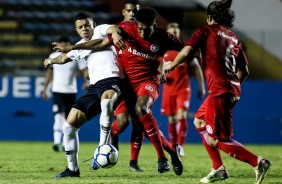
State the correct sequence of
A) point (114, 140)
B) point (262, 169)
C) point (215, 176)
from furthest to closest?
point (114, 140) → point (215, 176) → point (262, 169)

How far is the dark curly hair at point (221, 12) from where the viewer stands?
800cm

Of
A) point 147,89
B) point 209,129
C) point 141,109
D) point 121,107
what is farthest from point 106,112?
point 209,129

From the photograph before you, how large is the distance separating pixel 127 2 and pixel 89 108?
79.6 inches

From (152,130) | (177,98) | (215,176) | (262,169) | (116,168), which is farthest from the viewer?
(177,98)

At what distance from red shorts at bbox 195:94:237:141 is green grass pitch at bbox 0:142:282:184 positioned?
666mm

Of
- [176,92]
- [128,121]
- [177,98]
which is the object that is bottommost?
[177,98]

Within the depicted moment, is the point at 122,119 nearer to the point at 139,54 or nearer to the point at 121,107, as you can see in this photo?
the point at 121,107

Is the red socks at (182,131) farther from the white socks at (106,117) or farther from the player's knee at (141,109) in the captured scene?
the white socks at (106,117)

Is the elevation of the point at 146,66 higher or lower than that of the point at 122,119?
higher

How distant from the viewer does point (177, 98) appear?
553 inches

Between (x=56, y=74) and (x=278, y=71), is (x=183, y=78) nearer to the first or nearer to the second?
(x=56, y=74)

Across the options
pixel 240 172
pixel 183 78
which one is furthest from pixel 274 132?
pixel 240 172

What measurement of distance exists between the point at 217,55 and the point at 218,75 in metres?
0.22

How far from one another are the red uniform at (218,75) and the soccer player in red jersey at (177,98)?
225 inches
